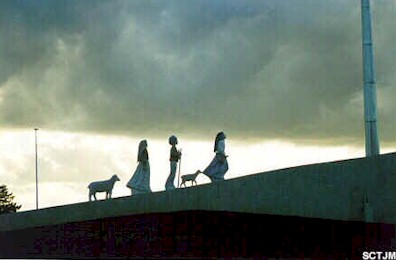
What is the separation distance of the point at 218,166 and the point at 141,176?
327 centimetres

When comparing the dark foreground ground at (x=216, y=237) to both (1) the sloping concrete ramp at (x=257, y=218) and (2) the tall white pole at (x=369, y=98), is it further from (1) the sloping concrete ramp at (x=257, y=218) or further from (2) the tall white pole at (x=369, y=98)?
(2) the tall white pole at (x=369, y=98)

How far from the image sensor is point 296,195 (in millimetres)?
A: 34625

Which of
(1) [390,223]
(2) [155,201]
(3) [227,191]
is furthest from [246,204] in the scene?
(1) [390,223]

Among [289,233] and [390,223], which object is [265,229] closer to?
[289,233]

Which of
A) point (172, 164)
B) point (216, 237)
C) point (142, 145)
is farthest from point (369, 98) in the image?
point (216, 237)

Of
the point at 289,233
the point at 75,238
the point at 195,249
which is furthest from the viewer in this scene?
the point at 75,238

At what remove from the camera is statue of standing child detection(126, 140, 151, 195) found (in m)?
39.2

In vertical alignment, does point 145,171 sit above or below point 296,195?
above

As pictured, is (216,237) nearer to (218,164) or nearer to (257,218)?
(257,218)

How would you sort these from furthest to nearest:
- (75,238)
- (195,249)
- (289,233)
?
(75,238) < (289,233) < (195,249)

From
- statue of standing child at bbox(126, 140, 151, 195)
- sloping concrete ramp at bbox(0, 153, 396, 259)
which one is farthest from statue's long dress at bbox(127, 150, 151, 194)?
sloping concrete ramp at bbox(0, 153, 396, 259)

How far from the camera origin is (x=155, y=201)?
34.9m

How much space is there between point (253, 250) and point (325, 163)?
138 inches

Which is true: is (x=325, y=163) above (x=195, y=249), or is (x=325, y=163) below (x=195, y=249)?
above
